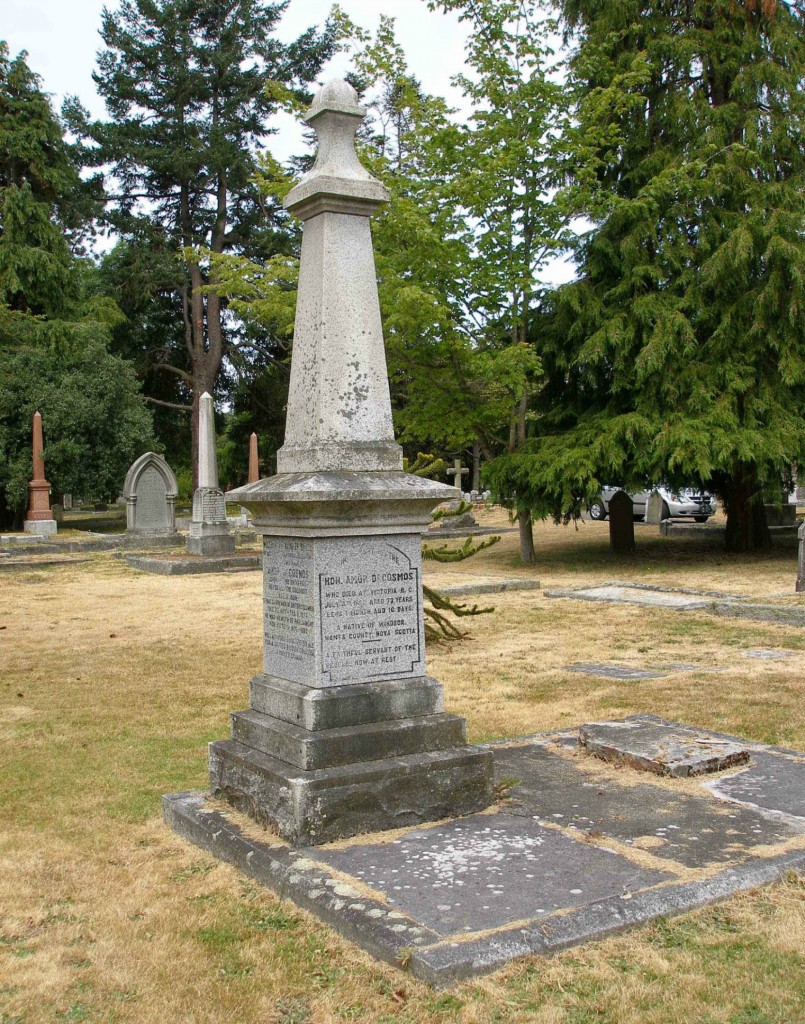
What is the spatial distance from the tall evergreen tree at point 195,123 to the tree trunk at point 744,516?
19.4 metres

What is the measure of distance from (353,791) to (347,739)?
0.25m

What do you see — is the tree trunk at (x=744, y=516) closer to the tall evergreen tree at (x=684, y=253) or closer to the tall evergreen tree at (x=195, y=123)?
the tall evergreen tree at (x=684, y=253)

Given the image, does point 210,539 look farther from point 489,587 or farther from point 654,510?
point 654,510

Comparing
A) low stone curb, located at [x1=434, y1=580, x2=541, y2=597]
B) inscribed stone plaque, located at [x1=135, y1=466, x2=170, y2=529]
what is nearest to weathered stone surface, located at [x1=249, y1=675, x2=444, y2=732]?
low stone curb, located at [x1=434, y1=580, x2=541, y2=597]

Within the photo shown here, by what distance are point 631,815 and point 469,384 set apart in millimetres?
14524

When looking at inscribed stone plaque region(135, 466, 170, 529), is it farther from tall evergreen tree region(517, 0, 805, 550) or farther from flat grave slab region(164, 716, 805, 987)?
flat grave slab region(164, 716, 805, 987)

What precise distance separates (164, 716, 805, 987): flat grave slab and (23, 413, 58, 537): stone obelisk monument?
79.0 feet

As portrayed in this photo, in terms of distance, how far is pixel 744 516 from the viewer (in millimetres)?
19578

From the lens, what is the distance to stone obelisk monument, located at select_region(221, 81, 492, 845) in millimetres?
4664

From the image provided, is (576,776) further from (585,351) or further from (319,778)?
(585,351)

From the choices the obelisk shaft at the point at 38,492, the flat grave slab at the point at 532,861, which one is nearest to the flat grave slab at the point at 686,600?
the flat grave slab at the point at 532,861

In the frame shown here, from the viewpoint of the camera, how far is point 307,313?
511cm

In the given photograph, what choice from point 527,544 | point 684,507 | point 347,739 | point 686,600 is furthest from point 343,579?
point 684,507

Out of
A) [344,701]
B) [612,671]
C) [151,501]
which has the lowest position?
[612,671]
